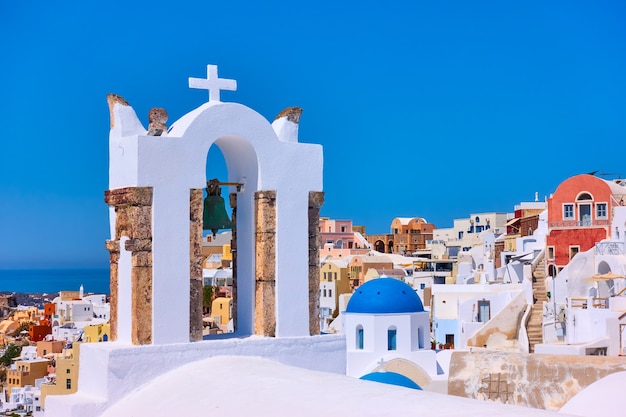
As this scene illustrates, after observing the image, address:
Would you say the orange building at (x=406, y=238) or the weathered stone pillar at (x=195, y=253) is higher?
the orange building at (x=406, y=238)

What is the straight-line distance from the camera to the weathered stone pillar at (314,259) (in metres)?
8.22

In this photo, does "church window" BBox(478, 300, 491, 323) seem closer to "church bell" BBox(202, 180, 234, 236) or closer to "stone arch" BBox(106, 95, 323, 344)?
"stone arch" BBox(106, 95, 323, 344)

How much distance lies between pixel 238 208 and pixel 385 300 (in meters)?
17.8

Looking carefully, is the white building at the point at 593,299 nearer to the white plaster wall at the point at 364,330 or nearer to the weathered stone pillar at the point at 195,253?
the white plaster wall at the point at 364,330

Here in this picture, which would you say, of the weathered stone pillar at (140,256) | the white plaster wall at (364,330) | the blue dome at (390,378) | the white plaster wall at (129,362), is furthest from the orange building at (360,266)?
the weathered stone pillar at (140,256)

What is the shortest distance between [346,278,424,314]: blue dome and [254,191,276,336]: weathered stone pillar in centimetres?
1790

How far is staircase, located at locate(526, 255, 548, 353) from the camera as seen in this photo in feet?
105

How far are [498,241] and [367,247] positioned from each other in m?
27.6

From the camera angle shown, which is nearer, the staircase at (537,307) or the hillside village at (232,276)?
the hillside village at (232,276)

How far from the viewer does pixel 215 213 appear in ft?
27.6

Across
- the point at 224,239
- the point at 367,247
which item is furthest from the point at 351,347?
the point at 224,239

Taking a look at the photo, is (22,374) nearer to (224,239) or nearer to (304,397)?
(224,239)

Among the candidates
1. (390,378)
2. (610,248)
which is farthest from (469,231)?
(390,378)

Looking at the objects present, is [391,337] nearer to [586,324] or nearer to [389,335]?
[389,335]
